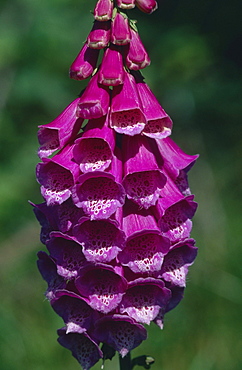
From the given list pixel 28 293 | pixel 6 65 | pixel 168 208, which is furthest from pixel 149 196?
pixel 6 65

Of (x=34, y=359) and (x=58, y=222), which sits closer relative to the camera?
(x=58, y=222)

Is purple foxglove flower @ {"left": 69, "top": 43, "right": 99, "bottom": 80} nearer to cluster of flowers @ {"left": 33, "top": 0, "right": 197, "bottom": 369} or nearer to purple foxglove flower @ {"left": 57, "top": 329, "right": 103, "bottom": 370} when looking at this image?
cluster of flowers @ {"left": 33, "top": 0, "right": 197, "bottom": 369}

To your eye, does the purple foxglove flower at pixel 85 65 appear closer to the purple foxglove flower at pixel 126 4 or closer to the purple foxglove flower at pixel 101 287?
the purple foxglove flower at pixel 126 4

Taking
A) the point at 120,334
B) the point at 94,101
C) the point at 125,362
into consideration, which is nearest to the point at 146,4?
the point at 94,101

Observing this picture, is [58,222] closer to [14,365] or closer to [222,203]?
[14,365]

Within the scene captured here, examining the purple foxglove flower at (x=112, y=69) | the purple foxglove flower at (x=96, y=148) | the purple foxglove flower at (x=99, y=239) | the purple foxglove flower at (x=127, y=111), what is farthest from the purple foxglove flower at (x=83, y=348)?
the purple foxglove flower at (x=112, y=69)

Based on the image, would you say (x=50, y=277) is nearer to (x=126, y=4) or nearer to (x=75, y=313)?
(x=75, y=313)
